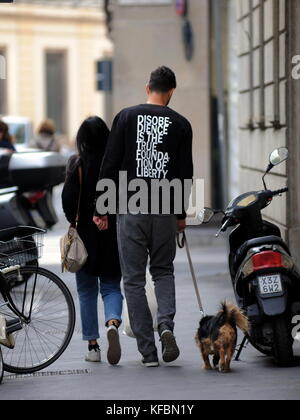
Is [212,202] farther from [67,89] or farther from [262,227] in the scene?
[67,89]

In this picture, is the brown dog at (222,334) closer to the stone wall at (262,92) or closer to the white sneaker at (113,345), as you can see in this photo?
the white sneaker at (113,345)

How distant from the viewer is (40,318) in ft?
28.1

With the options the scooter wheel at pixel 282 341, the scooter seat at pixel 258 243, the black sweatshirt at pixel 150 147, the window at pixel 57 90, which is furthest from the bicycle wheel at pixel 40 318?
the window at pixel 57 90

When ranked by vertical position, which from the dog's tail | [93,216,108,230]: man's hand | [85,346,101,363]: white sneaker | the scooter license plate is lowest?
[85,346,101,363]: white sneaker

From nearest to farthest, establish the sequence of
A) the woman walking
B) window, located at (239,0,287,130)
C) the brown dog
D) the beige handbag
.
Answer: the brown dog < the beige handbag < the woman walking < window, located at (239,0,287,130)

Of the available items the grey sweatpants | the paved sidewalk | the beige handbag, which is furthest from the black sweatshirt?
the paved sidewalk

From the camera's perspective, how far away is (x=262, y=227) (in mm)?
8852

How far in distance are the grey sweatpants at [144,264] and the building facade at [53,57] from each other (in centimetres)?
4829

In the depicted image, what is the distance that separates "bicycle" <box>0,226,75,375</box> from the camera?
8.32 metres

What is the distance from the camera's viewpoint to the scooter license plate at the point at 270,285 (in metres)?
8.34

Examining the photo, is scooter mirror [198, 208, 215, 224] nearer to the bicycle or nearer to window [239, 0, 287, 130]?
the bicycle

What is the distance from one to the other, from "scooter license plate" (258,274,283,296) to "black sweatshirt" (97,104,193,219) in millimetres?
725
